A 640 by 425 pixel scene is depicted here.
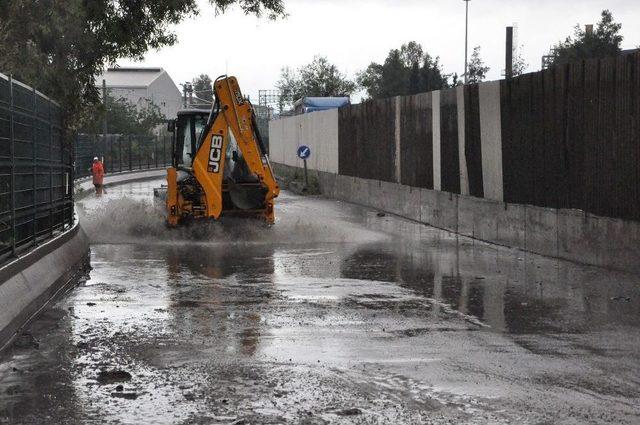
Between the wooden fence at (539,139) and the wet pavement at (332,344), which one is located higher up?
the wooden fence at (539,139)

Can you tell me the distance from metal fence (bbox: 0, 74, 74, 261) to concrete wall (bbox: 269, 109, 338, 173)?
2245 centimetres

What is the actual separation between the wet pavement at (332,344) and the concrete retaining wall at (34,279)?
9.7 inches

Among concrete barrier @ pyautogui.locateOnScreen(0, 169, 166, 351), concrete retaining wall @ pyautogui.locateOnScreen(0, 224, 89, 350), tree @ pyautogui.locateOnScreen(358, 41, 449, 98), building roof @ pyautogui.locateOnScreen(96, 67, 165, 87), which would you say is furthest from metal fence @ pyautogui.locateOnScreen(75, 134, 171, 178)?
building roof @ pyautogui.locateOnScreen(96, 67, 165, 87)

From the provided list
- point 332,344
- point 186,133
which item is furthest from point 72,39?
point 332,344

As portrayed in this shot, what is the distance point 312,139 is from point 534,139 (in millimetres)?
29628

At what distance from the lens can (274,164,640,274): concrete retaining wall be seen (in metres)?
15.6

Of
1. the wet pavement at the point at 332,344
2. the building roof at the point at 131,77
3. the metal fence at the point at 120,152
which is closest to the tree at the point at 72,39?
the wet pavement at the point at 332,344

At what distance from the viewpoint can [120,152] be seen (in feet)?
219

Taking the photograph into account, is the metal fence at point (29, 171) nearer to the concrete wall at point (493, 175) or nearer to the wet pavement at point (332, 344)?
the wet pavement at point (332, 344)

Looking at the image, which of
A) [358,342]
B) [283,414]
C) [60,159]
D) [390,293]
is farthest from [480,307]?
[60,159]

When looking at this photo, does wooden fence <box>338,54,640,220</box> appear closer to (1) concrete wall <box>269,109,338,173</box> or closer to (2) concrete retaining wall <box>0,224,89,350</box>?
(2) concrete retaining wall <box>0,224,89,350</box>

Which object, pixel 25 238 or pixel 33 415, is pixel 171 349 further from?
pixel 25 238

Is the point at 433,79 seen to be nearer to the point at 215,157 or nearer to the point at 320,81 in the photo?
the point at 320,81

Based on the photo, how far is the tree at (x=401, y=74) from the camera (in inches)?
3573
